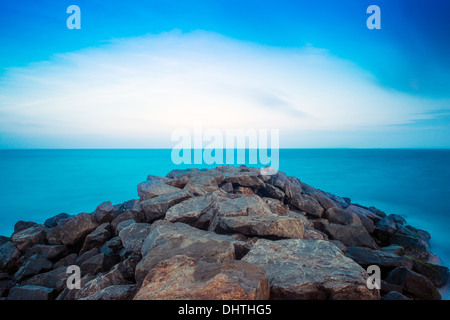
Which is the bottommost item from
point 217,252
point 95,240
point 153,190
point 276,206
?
point 95,240

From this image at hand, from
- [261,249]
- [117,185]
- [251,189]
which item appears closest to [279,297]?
[261,249]

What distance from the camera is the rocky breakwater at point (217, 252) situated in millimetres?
2816

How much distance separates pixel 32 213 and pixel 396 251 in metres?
18.9

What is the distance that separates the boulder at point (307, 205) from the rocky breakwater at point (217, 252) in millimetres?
28

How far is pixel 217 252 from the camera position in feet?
11.6

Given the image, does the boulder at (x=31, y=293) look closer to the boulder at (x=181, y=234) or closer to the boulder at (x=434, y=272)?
the boulder at (x=181, y=234)

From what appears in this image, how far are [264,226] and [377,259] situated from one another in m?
2.46

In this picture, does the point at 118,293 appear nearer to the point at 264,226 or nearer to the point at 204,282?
the point at 204,282

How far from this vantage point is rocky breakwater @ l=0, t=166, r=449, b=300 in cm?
282

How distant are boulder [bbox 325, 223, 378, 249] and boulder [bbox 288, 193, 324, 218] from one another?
723 mm

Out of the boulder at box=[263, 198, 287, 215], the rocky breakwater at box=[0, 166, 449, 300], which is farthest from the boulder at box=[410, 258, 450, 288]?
the boulder at box=[263, 198, 287, 215]

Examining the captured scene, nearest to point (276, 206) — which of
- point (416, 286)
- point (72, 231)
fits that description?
point (416, 286)

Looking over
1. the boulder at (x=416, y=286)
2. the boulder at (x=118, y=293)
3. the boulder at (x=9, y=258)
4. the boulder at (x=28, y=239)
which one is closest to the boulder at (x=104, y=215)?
the boulder at (x=28, y=239)

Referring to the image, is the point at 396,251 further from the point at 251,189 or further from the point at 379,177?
the point at 379,177
